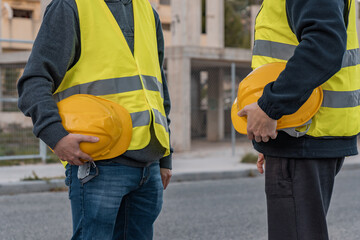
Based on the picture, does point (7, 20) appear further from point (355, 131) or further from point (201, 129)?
point (355, 131)

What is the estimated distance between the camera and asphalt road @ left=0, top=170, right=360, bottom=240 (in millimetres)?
4910

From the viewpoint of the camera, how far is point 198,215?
227 inches

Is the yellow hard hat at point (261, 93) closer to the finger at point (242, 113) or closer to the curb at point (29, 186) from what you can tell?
the finger at point (242, 113)

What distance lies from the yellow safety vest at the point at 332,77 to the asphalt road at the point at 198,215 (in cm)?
289

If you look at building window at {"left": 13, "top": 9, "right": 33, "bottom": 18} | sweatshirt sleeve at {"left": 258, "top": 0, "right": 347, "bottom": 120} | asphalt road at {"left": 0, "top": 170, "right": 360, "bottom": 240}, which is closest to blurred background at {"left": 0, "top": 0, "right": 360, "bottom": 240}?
asphalt road at {"left": 0, "top": 170, "right": 360, "bottom": 240}

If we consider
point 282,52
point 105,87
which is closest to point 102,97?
point 105,87

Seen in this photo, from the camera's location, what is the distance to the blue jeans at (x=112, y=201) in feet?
6.58

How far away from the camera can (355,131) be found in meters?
2.16

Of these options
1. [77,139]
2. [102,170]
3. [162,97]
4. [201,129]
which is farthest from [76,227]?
[201,129]

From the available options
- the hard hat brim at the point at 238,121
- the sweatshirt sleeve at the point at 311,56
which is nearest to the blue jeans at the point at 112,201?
the hard hat brim at the point at 238,121

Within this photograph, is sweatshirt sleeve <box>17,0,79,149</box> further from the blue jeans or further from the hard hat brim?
the hard hat brim

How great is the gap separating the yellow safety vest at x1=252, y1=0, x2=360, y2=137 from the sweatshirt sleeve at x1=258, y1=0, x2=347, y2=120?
196mm

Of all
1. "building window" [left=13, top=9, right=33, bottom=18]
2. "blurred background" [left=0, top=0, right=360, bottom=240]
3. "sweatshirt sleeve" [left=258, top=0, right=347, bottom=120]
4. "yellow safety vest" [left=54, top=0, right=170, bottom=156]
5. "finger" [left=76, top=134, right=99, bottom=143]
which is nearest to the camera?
"sweatshirt sleeve" [left=258, top=0, right=347, bottom=120]

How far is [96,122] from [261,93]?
0.68 m
